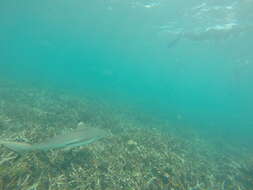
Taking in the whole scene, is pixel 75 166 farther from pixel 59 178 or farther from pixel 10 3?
pixel 10 3

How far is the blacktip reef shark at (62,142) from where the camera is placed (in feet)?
11.5

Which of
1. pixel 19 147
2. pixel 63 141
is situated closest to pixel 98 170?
pixel 63 141

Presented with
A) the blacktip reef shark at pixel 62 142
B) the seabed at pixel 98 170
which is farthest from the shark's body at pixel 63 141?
the seabed at pixel 98 170

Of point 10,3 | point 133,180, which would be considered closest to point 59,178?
point 133,180

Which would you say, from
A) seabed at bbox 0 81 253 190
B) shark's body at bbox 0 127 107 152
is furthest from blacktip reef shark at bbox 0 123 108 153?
seabed at bbox 0 81 253 190

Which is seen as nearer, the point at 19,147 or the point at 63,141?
the point at 19,147

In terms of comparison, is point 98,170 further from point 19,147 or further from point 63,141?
point 19,147

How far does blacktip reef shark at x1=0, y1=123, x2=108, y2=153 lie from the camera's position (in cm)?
350

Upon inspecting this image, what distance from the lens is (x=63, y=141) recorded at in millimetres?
3656

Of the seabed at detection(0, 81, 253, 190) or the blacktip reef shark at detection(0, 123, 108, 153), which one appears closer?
the blacktip reef shark at detection(0, 123, 108, 153)

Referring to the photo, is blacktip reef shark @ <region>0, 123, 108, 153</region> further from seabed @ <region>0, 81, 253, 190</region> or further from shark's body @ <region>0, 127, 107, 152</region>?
seabed @ <region>0, 81, 253, 190</region>

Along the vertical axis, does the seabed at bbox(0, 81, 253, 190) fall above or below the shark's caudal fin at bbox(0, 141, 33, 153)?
below

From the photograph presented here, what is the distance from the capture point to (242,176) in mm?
7602

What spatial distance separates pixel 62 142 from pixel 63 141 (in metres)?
0.03
